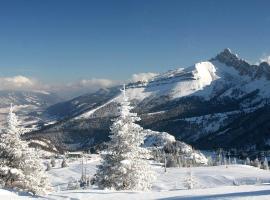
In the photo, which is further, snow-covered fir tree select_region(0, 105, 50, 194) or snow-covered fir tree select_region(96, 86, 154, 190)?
snow-covered fir tree select_region(96, 86, 154, 190)

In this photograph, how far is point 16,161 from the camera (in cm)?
5128

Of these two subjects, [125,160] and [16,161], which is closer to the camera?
[125,160]

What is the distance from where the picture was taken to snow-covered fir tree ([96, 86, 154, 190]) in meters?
50.6

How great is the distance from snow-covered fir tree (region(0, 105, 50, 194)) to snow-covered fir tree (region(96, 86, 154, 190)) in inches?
250

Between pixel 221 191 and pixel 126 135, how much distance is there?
19818 millimetres

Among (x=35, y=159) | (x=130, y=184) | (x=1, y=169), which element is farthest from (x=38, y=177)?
(x=130, y=184)

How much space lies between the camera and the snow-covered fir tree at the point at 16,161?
4938 centimetres

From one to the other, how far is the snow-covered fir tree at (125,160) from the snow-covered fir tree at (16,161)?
6.35 meters

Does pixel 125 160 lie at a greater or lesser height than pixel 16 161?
lesser

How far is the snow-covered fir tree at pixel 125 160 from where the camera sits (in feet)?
166

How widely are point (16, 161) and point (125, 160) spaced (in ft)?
35.0

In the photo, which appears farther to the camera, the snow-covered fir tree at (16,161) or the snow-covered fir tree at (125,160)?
the snow-covered fir tree at (125,160)

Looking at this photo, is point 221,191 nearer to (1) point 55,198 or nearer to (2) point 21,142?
(1) point 55,198

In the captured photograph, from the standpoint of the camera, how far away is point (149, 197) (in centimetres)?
3206
